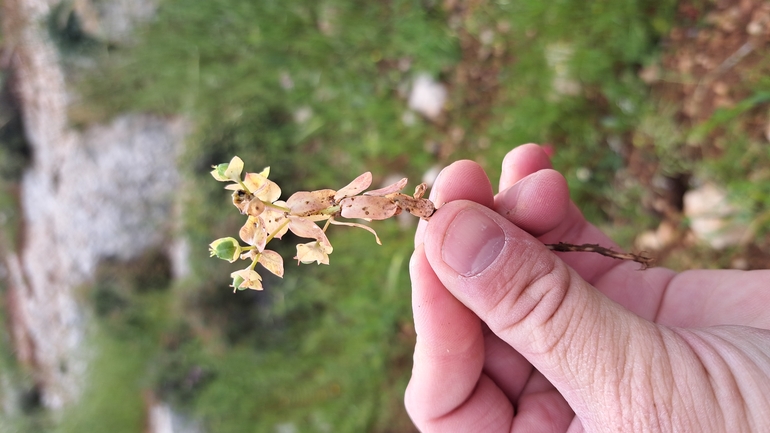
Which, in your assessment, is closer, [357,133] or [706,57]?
[706,57]

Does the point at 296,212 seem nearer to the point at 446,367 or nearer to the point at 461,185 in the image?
the point at 461,185

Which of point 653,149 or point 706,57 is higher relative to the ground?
point 706,57

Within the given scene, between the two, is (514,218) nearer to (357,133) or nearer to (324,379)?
(357,133)

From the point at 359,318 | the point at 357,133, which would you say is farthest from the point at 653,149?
the point at 359,318

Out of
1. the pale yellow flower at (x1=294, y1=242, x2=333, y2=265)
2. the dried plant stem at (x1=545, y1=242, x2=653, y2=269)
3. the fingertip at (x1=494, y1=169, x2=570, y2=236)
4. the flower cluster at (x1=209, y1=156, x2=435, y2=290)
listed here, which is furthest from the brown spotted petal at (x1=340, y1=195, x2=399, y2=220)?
the dried plant stem at (x1=545, y1=242, x2=653, y2=269)

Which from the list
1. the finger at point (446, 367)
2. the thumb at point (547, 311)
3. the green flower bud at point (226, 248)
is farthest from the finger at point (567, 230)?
the green flower bud at point (226, 248)

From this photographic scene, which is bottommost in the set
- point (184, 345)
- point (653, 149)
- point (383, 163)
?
point (184, 345)

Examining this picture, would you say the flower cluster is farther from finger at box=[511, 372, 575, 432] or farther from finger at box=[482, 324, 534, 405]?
finger at box=[511, 372, 575, 432]

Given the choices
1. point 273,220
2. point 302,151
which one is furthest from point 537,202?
point 302,151
